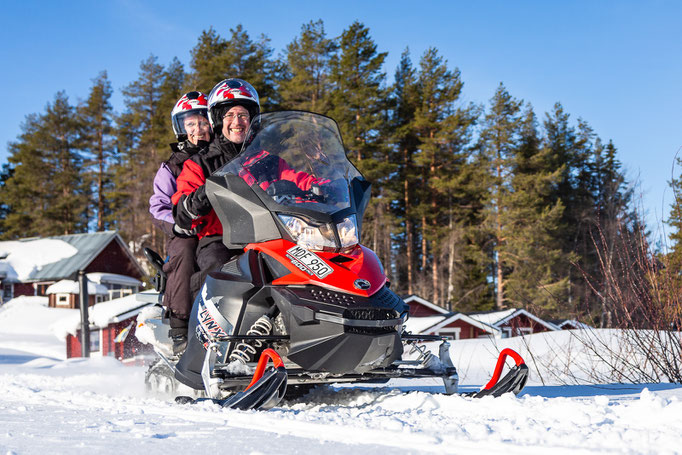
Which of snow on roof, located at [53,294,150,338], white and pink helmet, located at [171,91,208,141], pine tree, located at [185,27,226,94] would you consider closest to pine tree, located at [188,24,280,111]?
pine tree, located at [185,27,226,94]

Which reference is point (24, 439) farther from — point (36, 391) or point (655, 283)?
point (655, 283)

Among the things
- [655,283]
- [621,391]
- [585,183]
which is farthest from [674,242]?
[585,183]

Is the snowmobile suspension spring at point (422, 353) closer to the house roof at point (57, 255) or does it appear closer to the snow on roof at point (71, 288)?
the snow on roof at point (71, 288)

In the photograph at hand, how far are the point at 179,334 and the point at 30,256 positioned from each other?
43.6 metres

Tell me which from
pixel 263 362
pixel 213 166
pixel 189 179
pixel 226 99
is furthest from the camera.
A: pixel 226 99

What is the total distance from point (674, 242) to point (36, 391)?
5.00 m

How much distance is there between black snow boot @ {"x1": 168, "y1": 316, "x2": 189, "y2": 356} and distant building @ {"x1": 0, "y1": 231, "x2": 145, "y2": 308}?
3820 cm

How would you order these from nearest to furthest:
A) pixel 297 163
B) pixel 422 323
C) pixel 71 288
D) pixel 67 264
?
1. pixel 297 163
2. pixel 422 323
3. pixel 71 288
4. pixel 67 264

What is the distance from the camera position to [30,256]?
142 ft

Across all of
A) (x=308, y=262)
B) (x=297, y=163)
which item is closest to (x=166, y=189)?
(x=297, y=163)

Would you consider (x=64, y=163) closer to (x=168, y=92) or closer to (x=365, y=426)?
(x=168, y=92)

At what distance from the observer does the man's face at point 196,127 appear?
509 centimetres

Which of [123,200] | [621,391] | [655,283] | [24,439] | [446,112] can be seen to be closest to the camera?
[24,439]

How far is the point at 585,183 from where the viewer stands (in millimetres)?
43250
